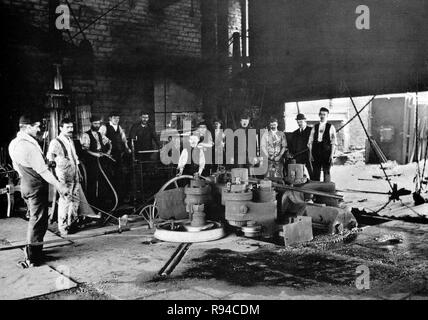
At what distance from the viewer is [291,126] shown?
20.5 metres

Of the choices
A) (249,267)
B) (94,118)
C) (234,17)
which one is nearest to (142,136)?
(94,118)

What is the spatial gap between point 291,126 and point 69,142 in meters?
15.3

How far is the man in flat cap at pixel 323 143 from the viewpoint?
8.55 metres

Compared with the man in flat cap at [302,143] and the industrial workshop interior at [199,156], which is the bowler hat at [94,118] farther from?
the man in flat cap at [302,143]

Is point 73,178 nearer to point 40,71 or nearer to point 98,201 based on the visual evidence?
point 98,201

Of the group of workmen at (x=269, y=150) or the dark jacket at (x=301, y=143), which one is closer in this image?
the group of workmen at (x=269, y=150)

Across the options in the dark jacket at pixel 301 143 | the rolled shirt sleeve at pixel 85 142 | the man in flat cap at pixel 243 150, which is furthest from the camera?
the man in flat cap at pixel 243 150

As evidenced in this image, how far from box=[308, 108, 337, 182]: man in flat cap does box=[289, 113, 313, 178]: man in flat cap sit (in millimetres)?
132

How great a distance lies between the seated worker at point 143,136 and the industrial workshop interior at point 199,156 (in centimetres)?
3

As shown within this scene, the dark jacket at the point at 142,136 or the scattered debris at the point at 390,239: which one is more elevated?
the dark jacket at the point at 142,136

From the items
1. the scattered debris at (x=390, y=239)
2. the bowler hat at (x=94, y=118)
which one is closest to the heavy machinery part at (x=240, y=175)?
the scattered debris at (x=390, y=239)

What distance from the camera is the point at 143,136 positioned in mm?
8945

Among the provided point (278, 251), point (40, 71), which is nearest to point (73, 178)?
point (40, 71)
